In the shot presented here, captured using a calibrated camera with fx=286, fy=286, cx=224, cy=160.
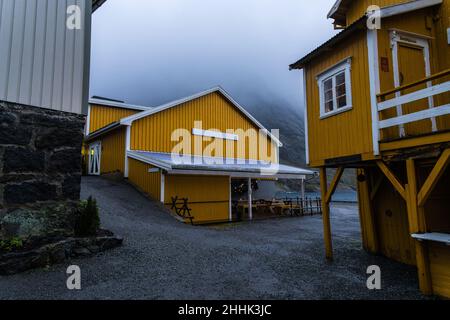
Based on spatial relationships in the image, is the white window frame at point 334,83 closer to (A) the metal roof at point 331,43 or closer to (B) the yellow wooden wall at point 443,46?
(A) the metal roof at point 331,43

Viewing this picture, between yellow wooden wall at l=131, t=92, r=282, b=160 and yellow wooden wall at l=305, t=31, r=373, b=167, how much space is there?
34.9 ft

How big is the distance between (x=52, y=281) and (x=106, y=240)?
67.5 inches

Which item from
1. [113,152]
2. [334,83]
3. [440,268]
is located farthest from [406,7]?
[113,152]

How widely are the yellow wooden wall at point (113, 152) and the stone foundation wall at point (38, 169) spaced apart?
10190 millimetres

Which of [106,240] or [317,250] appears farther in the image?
[317,250]

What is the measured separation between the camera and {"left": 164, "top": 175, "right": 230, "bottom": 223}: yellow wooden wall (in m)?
14.3

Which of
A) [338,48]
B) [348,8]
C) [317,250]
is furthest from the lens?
[348,8]

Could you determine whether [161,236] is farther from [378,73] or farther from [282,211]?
[282,211]

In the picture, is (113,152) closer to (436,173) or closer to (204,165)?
(204,165)

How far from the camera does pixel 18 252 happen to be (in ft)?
16.8

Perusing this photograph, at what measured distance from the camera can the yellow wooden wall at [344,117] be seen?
20.5ft

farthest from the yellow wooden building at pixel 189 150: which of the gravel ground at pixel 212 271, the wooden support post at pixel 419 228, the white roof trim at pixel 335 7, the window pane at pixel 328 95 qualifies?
the wooden support post at pixel 419 228

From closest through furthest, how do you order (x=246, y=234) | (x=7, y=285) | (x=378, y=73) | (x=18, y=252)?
(x=7, y=285)
(x=18, y=252)
(x=378, y=73)
(x=246, y=234)
